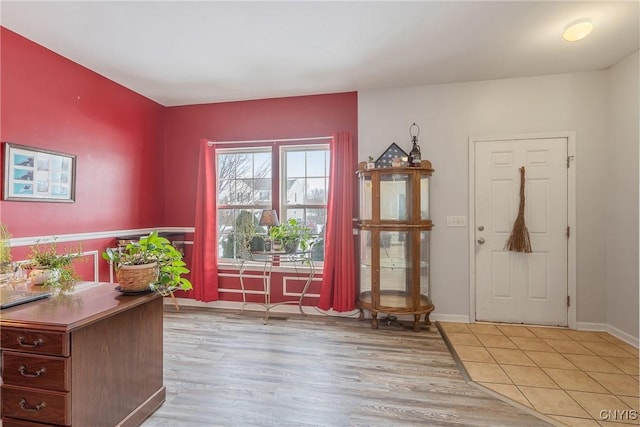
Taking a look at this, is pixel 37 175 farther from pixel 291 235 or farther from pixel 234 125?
pixel 291 235

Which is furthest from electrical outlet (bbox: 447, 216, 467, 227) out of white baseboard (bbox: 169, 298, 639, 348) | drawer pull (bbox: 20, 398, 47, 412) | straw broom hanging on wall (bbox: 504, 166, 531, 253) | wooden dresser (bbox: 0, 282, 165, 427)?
drawer pull (bbox: 20, 398, 47, 412)

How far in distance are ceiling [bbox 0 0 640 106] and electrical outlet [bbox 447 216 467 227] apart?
1543 millimetres

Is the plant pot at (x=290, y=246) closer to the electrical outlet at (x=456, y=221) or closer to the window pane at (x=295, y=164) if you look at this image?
the window pane at (x=295, y=164)

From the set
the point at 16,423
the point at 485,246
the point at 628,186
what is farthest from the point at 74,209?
the point at 628,186

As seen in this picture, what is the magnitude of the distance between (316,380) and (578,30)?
10.9ft

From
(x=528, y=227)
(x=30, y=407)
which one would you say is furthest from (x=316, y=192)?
(x=30, y=407)

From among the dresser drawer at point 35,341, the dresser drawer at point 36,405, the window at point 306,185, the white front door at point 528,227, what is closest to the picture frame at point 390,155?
the window at point 306,185

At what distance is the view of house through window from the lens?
381 centimetres

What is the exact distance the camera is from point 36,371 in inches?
53.1

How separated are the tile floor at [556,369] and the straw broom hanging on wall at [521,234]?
863 mm

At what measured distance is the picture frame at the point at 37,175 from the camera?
2.38 m

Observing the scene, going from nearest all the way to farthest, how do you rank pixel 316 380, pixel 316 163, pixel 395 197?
1. pixel 316 380
2. pixel 395 197
3. pixel 316 163

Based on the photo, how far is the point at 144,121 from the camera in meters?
3.82

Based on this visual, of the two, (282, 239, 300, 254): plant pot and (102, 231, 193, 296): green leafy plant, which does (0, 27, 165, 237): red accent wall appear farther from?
(282, 239, 300, 254): plant pot
